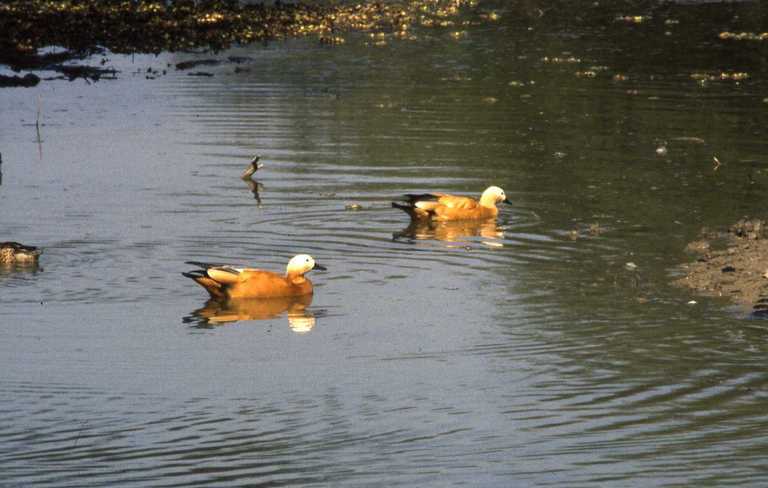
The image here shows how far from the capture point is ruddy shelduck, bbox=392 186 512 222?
18688 mm

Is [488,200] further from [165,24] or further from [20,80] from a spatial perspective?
[165,24]

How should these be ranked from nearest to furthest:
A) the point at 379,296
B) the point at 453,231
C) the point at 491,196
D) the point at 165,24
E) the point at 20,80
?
the point at 379,296 → the point at 453,231 → the point at 491,196 → the point at 20,80 → the point at 165,24

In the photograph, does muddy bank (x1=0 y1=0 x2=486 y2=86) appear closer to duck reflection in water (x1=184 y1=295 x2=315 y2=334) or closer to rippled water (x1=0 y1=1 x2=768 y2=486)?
rippled water (x1=0 y1=1 x2=768 y2=486)

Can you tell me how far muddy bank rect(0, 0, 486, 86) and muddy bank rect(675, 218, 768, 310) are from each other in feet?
66.6

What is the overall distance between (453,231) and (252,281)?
4.57 meters

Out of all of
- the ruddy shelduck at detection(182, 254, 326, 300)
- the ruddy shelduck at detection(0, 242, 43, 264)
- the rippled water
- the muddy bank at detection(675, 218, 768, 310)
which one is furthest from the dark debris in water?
the muddy bank at detection(675, 218, 768, 310)

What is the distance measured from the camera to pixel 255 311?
47.9 feet

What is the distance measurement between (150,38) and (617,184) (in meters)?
20.6

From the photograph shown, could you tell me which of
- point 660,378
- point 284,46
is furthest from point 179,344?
point 284,46

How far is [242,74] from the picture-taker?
3347cm

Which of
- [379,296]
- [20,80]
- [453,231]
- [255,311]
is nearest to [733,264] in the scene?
[379,296]

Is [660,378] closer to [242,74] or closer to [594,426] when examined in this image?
[594,426]

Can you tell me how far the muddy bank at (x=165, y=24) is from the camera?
3659 cm

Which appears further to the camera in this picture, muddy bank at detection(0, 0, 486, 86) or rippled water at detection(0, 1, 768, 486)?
muddy bank at detection(0, 0, 486, 86)
